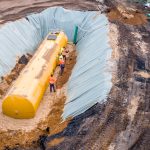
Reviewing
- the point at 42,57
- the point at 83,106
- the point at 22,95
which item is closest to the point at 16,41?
the point at 42,57

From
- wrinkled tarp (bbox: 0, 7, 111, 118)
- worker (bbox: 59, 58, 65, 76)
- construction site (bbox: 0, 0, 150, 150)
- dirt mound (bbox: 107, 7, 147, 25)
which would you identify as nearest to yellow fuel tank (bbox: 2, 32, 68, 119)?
construction site (bbox: 0, 0, 150, 150)

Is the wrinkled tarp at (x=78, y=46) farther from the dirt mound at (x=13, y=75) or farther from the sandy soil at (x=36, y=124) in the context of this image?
the sandy soil at (x=36, y=124)

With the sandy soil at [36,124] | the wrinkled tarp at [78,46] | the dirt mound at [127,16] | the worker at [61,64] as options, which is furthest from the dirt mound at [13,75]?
the dirt mound at [127,16]

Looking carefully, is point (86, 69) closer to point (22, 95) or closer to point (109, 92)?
point (109, 92)

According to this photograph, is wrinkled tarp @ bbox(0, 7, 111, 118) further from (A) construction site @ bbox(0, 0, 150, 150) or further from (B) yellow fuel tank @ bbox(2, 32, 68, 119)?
(B) yellow fuel tank @ bbox(2, 32, 68, 119)

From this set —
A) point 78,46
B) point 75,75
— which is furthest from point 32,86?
point 78,46
